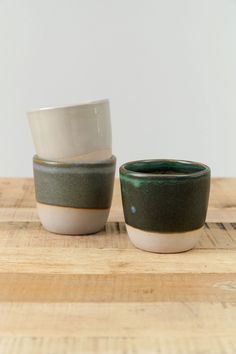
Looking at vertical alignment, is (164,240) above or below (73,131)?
below

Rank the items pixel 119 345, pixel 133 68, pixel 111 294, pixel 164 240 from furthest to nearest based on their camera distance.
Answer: pixel 133 68
pixel 164 240
pixel 111 294
pixel 119 345

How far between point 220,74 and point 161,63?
194mm

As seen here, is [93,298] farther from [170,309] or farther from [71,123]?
[71,123]

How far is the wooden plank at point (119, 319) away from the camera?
0.55m

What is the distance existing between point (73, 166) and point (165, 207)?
0.15 m

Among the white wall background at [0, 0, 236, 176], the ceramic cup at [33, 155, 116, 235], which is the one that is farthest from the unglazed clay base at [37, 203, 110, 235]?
the white wall background at [0, 0, 236, 176]

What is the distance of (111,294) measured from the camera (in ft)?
2.08

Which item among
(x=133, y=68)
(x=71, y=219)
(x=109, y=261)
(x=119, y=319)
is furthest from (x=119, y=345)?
(x=133, y=68)

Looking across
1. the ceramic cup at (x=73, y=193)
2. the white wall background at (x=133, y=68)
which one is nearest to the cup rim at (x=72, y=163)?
the ceramic cup at (x=73, y=193)

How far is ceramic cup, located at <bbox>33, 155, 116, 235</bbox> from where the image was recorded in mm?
803

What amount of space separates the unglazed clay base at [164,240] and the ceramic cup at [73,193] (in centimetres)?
8

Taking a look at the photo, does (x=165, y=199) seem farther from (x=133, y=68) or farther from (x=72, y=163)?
(x=133, y=68)

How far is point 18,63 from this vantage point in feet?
6.17

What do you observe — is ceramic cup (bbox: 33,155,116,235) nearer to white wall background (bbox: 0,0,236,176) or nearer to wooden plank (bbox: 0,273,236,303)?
wooden plank (bbox: 0,273,236,303)
